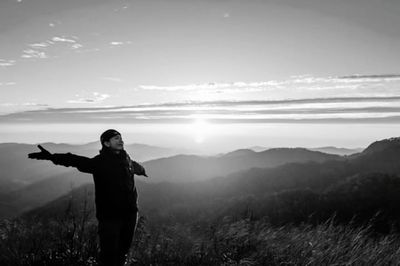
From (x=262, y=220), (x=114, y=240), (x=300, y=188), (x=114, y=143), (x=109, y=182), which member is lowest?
(x=300, y=188)

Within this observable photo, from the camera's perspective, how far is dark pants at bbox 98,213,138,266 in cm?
529

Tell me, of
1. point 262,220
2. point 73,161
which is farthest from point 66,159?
point 262,220

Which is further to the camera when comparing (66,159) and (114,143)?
(114,143)

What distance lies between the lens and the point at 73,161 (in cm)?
527

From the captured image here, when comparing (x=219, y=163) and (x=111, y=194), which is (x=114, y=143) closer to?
(x=111, y=194)

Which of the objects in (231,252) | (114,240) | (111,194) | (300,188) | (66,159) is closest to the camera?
(66,159)

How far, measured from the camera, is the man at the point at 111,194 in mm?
5301

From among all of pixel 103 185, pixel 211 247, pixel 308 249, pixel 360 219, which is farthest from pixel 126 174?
pixel 360 219

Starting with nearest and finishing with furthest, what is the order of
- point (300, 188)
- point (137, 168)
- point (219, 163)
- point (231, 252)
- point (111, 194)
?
point (111, 194) < point (231, 252) < point (137, 168) < point (300, 188) < point (219, 163)


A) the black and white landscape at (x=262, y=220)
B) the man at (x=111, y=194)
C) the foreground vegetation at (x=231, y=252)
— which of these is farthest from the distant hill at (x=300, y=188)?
the man at (x=111, y=194)

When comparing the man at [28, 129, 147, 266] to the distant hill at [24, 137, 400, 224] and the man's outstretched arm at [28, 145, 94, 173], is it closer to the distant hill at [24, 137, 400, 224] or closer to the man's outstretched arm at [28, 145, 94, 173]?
the man's outstretched arm at [28, 145, 94, 173]

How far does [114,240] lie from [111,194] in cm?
72

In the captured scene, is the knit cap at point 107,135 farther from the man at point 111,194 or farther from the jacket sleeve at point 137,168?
the jacket sleeve at point 137,168

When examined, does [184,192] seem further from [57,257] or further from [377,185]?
[57,257]
